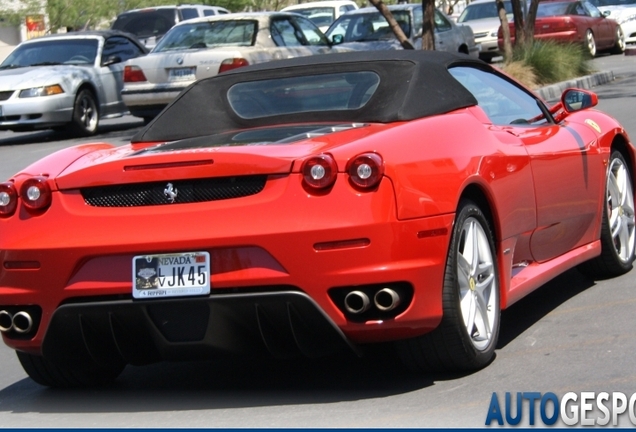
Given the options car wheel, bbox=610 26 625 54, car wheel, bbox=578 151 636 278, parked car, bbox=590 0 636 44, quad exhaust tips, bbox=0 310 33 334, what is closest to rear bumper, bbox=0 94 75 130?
car wheel, bbox=578 151 636 278

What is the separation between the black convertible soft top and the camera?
579 cm

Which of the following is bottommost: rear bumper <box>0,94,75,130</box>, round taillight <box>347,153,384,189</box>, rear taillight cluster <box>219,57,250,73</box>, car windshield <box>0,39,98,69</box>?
rear bumper <box>0,94,75,130</box>

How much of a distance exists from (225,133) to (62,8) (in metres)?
35.4

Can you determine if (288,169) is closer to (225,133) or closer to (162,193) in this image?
(162,193)

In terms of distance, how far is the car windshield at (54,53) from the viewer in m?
20.1

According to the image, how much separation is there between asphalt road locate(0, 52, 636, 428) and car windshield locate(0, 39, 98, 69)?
1407cm

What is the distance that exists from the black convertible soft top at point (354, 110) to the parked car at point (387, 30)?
13.9 meters

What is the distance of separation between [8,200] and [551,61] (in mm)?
17993

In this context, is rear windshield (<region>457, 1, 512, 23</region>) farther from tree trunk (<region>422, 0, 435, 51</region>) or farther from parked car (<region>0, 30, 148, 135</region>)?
tree trunk (<region>422, 0, 435, 51</region>)

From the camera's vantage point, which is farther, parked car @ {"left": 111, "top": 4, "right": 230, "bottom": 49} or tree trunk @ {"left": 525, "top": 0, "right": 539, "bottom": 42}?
parked car @ {"left": 111, "top": 4, "right": 230, "bottom": 49}

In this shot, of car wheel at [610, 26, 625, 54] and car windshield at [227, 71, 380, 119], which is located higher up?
car windshield at [227, 71, 380, 119]

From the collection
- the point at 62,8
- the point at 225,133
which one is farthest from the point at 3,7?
the point at 225,133

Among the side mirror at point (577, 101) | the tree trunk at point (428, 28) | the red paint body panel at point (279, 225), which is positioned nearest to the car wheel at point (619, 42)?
the tree trunk at point (428, 28)

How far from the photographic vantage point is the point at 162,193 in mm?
5051
